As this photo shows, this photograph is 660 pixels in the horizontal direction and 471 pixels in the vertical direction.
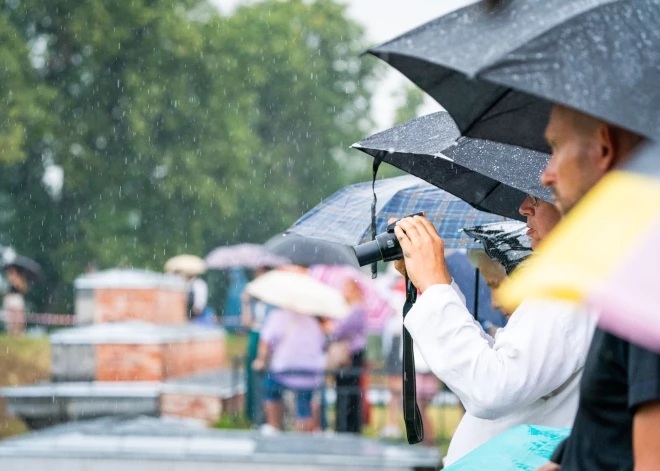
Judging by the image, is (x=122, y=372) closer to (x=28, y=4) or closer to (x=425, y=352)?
(x=425, y=352)

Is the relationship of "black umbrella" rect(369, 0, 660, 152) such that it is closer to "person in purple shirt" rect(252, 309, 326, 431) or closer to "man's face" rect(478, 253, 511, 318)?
"man's face" rect(478, 253, 511, 318)

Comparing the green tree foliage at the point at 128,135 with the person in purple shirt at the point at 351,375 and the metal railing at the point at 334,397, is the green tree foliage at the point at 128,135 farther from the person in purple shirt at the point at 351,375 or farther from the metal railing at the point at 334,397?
the person in purple shirt at the point at 351,375

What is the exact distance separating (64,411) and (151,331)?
4.04 ft

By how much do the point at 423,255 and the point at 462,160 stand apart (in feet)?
2.41

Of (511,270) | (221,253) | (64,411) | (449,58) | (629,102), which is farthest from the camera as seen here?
(221,253)

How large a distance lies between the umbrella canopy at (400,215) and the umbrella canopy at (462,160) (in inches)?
16.9

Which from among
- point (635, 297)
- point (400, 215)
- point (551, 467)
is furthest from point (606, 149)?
point (400, 215)

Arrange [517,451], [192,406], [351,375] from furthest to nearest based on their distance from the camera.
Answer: [192,406]
[351,375]
[517,451]

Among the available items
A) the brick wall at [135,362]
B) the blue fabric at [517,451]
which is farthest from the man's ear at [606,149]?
the brick wall at [135,362]

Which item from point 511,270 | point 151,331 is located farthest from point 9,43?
point 511,270

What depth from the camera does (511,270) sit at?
351cm

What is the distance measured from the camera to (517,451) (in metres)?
2.40

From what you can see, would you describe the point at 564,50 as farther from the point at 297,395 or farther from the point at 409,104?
the point at 409,104

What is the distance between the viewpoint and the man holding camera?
97.6 inches
